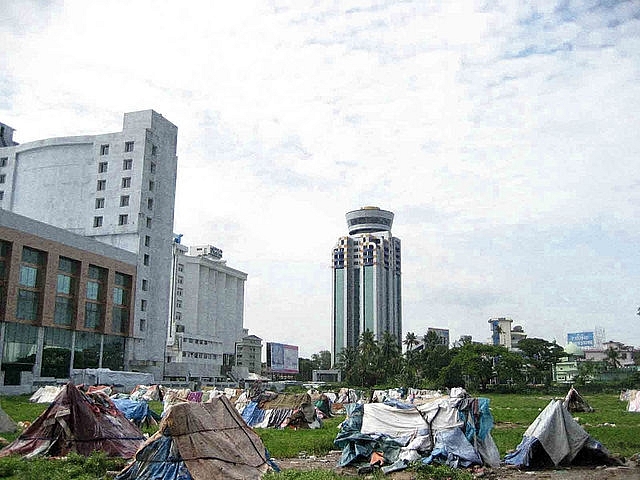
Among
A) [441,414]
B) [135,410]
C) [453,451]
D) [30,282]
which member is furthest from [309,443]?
[30,282]

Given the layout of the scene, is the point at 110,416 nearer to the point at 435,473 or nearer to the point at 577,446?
A: the point at 435,473

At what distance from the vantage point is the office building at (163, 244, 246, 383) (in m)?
131

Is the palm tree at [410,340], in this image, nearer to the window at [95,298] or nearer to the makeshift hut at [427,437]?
the window at [95,298]

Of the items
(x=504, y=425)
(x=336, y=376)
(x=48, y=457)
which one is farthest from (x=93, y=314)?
(x=336, y=376)

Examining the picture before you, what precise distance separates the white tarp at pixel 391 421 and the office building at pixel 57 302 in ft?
161

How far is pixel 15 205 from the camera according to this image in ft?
300

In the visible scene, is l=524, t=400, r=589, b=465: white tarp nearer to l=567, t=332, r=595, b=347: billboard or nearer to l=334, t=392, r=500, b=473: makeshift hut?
l=334, t=392, r=500, b=473: makeshift hut

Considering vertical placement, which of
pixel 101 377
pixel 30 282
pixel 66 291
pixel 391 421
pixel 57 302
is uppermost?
pixel 30 282

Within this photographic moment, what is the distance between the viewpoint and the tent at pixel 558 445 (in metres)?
19.2

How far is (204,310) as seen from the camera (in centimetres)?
14188

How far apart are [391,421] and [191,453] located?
8725mm

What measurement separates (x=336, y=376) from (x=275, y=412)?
114m

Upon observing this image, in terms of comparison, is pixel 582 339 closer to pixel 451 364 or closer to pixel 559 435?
pixel 451 364

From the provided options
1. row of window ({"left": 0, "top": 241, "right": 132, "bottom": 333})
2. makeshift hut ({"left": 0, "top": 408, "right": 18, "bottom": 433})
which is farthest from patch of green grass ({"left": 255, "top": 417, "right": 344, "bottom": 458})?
row of window ({"left": 0, "top": 241, "right": 132, "bottom": 333})
